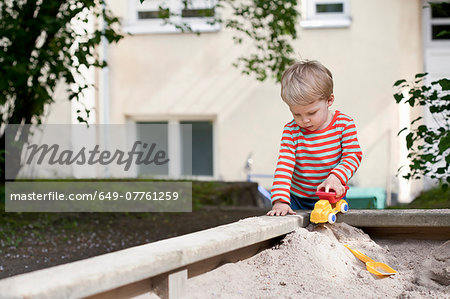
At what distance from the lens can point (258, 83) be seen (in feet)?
31.4

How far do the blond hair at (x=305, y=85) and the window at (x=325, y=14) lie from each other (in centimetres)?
704

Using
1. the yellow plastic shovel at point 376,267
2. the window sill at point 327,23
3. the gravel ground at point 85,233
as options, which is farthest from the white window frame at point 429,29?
the yellow plastic shovel at point 376,267

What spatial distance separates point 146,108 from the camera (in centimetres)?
1004

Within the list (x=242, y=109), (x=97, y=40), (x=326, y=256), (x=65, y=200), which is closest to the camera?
(x=326, y=256)

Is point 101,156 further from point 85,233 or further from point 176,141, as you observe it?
point 85,233

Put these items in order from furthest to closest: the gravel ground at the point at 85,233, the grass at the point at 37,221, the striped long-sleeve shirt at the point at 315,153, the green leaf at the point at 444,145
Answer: the grass at the point at 37,221 < the gravel ground at the point at 85,233 < the green leaf at the point at 444,145 < the striped long-sleeve shirt at the point at 315,153

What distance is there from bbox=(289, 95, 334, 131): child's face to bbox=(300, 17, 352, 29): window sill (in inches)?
274

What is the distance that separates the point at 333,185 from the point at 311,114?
1.08 feet

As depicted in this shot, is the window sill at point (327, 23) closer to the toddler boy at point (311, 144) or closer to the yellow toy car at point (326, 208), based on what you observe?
the toddler boy at point (311, 144)

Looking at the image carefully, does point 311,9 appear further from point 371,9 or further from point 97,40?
point 97,40

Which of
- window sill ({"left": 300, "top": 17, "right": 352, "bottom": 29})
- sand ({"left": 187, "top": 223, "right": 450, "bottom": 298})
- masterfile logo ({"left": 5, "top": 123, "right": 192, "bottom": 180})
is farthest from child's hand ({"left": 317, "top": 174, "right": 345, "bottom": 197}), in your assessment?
window sill ({"left": 300, "top": 17, "right": 352, "bottom": 29})

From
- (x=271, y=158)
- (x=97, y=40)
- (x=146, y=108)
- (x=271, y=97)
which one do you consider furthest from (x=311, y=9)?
(x=97, y=40)

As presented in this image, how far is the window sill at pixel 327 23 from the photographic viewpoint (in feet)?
30.7

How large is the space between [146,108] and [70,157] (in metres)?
1.66
